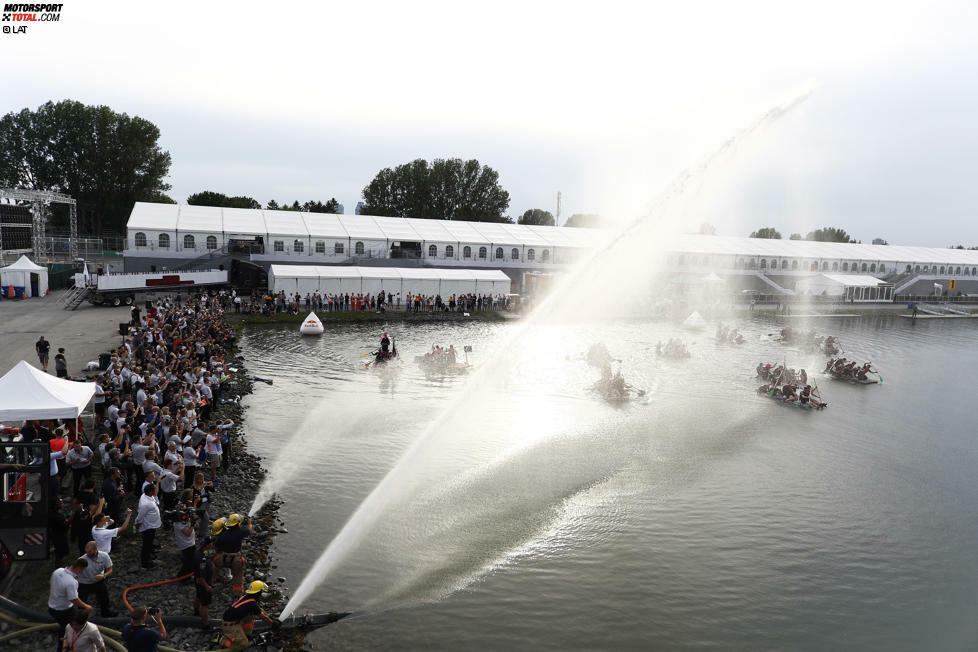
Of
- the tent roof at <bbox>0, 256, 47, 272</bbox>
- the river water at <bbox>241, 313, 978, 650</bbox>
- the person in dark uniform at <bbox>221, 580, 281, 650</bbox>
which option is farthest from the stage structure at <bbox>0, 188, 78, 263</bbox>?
the person in dark uniform at <bbox>221, 580, 281, 650</bbox>

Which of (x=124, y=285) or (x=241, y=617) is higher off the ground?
(x=124, y=285)

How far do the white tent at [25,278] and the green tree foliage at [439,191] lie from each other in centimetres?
7427

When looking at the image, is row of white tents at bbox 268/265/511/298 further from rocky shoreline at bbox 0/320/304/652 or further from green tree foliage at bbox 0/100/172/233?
green tree foliage at bbox 0/100/172/233

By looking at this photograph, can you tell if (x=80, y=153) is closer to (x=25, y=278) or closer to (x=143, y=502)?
(x=25, y=278)

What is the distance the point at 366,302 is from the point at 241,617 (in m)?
45.7

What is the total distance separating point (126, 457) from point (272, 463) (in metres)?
5.37

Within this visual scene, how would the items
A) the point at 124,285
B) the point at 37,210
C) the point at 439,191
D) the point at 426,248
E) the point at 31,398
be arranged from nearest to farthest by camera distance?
the point at 31,398
the point at 124,285
the point at 37,210
the point at 426,248
the point at 439,191

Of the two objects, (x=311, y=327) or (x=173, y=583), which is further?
(x=311, y=327)

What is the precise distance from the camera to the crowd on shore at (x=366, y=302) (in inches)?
1992

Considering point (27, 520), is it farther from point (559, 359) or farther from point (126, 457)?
point (559, 359)

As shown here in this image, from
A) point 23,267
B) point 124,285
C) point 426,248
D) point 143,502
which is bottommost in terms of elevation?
point 143,502

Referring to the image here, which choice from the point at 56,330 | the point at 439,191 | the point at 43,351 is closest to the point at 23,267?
the point at 56,330

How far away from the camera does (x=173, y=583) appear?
12359 mm

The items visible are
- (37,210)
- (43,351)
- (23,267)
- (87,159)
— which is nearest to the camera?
(43,351)
